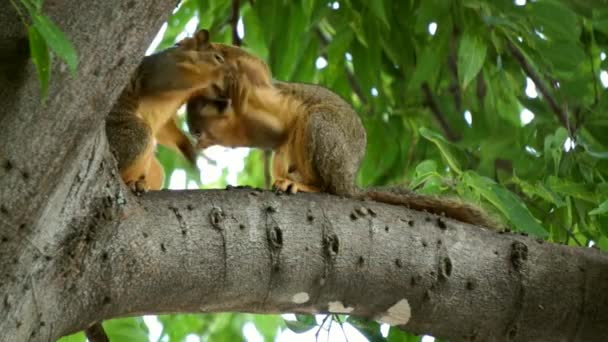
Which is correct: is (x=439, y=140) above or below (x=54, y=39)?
above

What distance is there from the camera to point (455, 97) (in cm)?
426

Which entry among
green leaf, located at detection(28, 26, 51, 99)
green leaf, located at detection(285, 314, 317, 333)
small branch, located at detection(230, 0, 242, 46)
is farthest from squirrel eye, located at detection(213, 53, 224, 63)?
green leaf, located at detection(28, 26, 51, 99)

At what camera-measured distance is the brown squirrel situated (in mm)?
2848

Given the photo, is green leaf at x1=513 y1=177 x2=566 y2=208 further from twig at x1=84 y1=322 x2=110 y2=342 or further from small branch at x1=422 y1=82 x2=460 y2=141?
small branch at x1=422 y1=82 x2=460 y2=141

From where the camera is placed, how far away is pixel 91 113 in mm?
1737

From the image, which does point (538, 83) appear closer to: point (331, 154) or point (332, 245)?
point (331, 154)

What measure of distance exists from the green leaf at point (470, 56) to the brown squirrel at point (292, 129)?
33 centimetres

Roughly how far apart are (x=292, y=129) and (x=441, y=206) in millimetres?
615

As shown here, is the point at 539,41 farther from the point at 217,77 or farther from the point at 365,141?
the point at 217,77

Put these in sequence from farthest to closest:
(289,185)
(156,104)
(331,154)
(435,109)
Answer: (435,109) < (156,104) < (331,154) < (289,185)

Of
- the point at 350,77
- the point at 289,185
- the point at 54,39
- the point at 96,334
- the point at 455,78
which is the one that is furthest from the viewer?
the point at 455,78

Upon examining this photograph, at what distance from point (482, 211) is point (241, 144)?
2.91 feet

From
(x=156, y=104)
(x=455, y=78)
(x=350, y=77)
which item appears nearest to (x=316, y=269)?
(x=156, y=104)

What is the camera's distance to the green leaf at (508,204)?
7.73 feet
